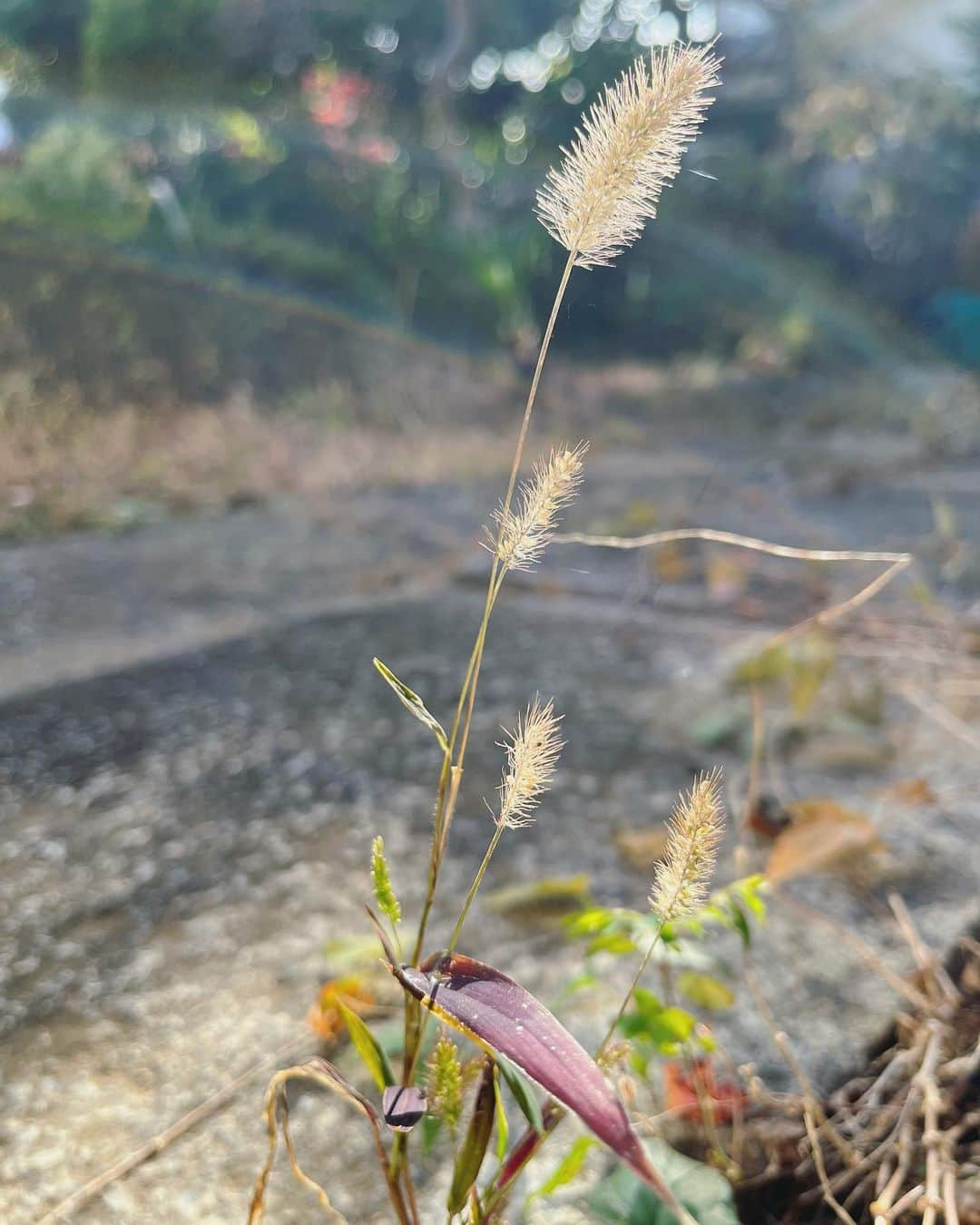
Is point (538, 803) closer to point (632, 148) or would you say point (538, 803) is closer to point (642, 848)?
point (632, 148)

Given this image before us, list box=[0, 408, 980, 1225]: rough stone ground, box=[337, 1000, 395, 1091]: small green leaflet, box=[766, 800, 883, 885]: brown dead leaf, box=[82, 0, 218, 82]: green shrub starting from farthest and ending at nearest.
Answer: box=[82, 0, 218, 82]: green shrub → box=[766, 800, 883, 885]: brown dead leaf → box=[0, 408, 980, 1225]: rough stone ground → box=[337, 1000, 395, 1091]: small green leaflet

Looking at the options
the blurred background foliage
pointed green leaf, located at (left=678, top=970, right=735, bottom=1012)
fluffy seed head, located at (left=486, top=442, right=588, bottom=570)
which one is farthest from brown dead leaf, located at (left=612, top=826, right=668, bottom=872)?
the blurred background foliage

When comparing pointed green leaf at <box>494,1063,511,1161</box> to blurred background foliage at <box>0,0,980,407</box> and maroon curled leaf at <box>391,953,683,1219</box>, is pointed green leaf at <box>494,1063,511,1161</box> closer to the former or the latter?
maroon curled leaf at <box>391,953,683,1219</box>

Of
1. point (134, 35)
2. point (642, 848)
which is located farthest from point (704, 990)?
point (134, 35)

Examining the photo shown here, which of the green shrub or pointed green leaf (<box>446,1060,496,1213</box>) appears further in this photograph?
the green shrub

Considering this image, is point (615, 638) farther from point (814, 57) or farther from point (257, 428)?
point (814, 57)

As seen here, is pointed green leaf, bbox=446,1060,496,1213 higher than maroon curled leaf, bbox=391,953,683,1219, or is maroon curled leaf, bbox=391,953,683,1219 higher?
maroon curled leaf, bbox=391,953,683,1219
